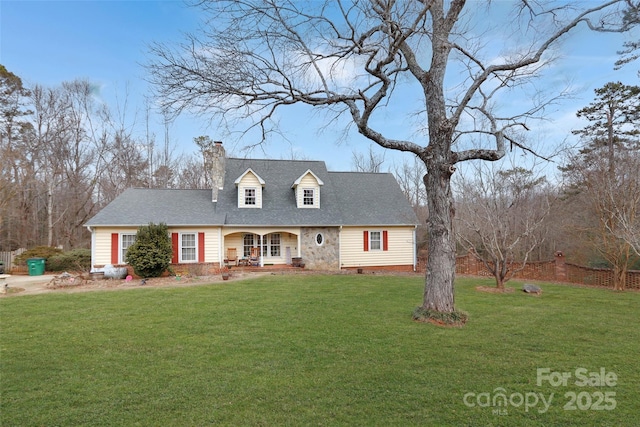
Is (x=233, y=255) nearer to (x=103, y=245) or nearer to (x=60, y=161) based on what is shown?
(x=103, y=245)

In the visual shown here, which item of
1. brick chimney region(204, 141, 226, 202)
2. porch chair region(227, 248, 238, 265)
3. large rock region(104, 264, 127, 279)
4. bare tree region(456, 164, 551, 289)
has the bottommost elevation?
large rock region(104, 264, 127, 279)

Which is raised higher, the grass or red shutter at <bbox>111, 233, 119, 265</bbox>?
red shutter at <bbox>111, 233, 119, 265</bbox>

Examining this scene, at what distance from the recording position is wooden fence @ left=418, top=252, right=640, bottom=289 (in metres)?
13.0

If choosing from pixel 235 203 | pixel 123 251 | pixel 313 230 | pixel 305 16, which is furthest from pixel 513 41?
pixel 123 251

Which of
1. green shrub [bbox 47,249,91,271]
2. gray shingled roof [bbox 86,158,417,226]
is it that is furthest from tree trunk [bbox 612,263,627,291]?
green shrub [bbox 47,249,91,271]

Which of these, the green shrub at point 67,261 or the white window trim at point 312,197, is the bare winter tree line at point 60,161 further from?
the white window trim at point 312,197

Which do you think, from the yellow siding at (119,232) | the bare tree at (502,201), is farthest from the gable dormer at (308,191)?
the bare tree at (502,201)

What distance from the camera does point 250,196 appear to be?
17562 mm

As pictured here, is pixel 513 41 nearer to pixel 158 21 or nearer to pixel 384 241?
pixel 158 21

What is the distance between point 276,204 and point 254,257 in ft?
10.1

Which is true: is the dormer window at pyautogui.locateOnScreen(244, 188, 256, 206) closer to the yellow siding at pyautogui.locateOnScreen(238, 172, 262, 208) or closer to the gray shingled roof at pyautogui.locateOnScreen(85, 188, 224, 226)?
the yellow siding at pyautogui.locateOnScreen(238, 172, 262, 208)

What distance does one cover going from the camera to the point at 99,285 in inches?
481

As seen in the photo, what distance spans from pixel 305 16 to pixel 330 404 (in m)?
6.92

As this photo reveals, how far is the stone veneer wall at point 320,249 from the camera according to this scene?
1697 cm
